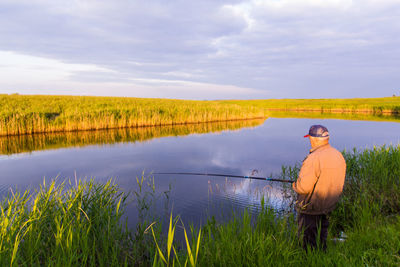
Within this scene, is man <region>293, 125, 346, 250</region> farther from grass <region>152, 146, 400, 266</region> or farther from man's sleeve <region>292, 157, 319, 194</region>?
grass <region>152, 146, 400, 266</region>

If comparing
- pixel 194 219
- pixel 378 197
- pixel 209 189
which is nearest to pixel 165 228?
pixel 194 219

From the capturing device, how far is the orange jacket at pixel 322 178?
328cm

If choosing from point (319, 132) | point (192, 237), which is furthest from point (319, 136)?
point (192, 237)

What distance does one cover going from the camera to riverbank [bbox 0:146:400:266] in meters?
2.99

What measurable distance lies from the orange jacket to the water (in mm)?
1301

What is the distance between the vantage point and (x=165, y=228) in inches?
207

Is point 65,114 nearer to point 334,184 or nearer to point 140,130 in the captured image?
point 140,130

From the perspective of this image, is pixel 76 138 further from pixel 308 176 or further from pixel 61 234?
pixel 308 176

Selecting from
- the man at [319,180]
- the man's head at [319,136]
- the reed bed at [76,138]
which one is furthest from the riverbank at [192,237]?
the reed bed at [76,138]

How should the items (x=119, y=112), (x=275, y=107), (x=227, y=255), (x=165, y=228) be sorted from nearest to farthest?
(x=227, y=255) → (x=165, y=228) → (x=119, y=112) → (x=275, y=107)

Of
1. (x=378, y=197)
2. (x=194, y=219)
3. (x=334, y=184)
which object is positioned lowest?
(x=194, y=219)

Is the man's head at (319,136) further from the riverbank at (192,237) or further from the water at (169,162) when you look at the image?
the water at (169,162)

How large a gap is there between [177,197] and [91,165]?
598 cm

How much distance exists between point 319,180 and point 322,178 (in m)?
0.05
